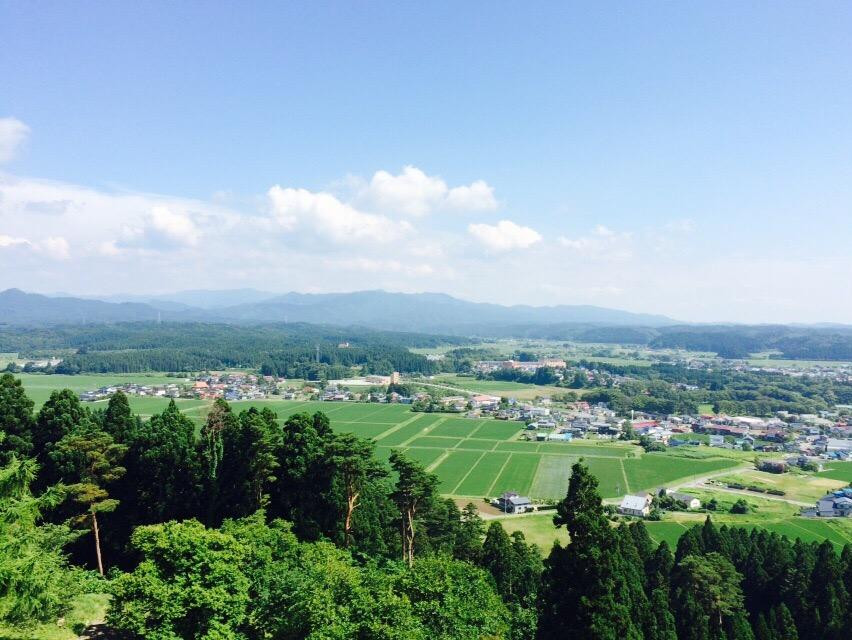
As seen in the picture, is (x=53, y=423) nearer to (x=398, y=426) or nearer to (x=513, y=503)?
(x=513, y=503)

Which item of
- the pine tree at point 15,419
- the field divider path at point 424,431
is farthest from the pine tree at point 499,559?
the field divider path at point 424,431

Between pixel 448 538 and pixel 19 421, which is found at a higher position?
pixel 19 421

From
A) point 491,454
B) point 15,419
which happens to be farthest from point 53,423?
point 491,454

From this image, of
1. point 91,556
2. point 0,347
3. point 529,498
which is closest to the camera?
point 91,556

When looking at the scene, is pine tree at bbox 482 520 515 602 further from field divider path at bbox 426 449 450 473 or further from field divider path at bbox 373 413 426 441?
field divider path at bbox 373 413 426 441

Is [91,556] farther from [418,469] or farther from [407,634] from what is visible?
[407,634]

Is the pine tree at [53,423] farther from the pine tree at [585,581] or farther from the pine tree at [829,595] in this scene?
the pine tree at [829,595]

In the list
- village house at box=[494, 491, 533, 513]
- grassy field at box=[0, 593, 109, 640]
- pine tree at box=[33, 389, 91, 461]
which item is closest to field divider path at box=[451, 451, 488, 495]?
village house at box=[494, 491, 533, 513]

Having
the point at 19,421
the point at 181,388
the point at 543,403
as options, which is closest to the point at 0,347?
the point at 181,388
